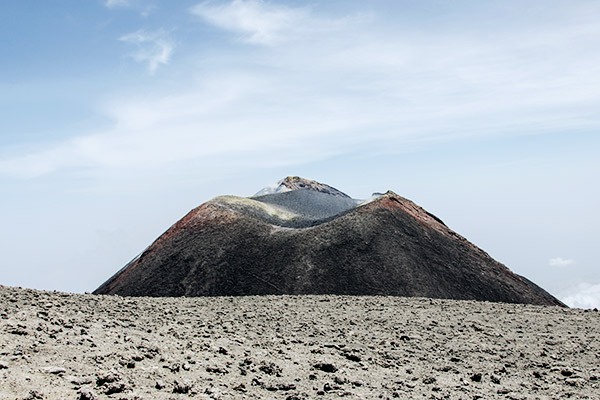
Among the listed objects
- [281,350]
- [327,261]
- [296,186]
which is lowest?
[281,350]

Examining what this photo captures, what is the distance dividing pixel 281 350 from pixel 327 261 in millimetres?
13814

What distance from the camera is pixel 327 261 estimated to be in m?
23.4

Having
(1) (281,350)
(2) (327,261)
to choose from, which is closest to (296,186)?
(2) (327,261)

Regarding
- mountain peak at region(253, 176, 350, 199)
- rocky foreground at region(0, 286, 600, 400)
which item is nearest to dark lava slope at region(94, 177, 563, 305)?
rocky foreground at region(0, 286, 600, 400)

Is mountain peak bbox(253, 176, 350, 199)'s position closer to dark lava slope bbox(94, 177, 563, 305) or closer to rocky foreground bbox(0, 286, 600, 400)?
dark lava slope bbox(94, 177, 563, 305)

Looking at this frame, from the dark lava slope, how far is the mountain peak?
2772 cm

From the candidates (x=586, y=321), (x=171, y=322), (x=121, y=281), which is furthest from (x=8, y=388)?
(x=121, y=281)

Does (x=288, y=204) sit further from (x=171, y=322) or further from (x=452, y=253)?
(x=171, y=322)

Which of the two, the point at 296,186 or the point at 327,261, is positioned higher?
the point at 296,186

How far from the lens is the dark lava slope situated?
73.3 feet

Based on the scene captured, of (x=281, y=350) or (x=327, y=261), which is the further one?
(x=327, y=261)

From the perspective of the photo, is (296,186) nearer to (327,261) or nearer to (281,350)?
(327,261)

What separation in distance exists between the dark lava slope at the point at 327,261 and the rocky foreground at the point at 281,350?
24.2 ft

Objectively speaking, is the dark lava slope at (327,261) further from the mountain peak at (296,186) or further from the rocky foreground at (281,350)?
the mountain peak at (296,186)
